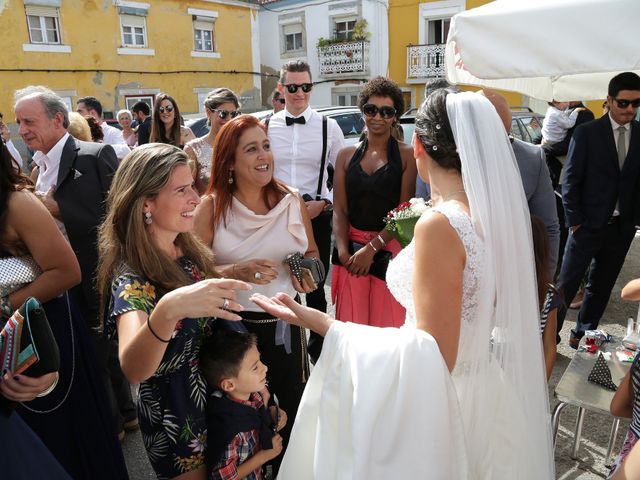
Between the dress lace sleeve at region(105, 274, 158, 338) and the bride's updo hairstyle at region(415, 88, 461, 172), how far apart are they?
1.15 metres

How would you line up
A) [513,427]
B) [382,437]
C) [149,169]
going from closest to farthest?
1. [382,437]
2. [513,427]
3. [149,169]

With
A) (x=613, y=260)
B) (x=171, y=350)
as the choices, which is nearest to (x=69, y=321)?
(x=171, y=350)

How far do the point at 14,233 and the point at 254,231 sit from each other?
108 cm

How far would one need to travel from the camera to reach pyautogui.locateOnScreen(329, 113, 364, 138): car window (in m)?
9.60

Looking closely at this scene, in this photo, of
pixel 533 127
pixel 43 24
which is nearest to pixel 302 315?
pixel 533 127

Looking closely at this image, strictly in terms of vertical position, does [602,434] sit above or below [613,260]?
below

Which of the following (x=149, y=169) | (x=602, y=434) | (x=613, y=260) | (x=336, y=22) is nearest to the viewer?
(x=149, y=169)

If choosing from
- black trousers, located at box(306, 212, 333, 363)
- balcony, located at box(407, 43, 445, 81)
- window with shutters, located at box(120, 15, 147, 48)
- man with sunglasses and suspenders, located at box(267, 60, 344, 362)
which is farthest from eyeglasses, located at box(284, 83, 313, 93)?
window with shutters, located at box(120, 15, 147, 48)

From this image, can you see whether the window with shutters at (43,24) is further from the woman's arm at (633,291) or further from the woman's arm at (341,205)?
the woman's arm at (633,291)

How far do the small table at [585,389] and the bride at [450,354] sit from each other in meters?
0.66

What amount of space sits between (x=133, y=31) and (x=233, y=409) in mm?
20952

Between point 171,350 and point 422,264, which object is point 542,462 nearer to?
point 422,264

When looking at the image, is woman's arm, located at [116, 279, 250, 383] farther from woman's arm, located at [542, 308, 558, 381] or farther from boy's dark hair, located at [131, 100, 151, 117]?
boy's dark hair, located at [131, 100, 151, 117]

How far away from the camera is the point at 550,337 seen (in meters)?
2.56
